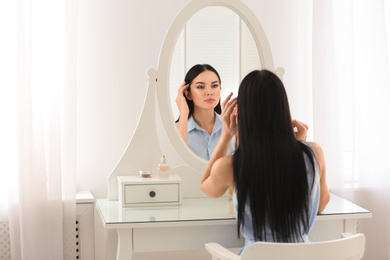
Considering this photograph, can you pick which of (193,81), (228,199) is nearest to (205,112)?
(193,81)

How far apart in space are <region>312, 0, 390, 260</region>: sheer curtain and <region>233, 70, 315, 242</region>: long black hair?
105 centimetres

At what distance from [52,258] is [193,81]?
101cm

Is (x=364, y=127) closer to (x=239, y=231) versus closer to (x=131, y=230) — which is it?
(x=239, y=231)

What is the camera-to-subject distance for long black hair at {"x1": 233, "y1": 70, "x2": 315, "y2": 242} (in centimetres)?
183

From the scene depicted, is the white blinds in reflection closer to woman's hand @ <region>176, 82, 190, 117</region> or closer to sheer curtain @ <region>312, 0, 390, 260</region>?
woman's hand @ <region>176, 82, 190, 117</region>

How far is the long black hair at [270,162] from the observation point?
183 centimetres

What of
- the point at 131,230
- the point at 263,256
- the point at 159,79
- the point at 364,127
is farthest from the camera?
the point at 364,127

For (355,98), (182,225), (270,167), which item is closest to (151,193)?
(182,225)

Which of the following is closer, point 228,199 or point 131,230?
point 131,230

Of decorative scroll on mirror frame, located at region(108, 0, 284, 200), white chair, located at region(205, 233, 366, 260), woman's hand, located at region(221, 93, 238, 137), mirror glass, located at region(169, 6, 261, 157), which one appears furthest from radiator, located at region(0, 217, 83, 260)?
white chair, located at region(205, 233, 366, 260)

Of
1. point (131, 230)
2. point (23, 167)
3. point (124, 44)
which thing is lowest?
point (131, 230)

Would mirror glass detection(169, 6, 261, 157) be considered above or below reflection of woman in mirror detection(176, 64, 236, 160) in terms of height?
above

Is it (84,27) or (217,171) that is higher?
(84,27)

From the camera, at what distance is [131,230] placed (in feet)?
6.61
